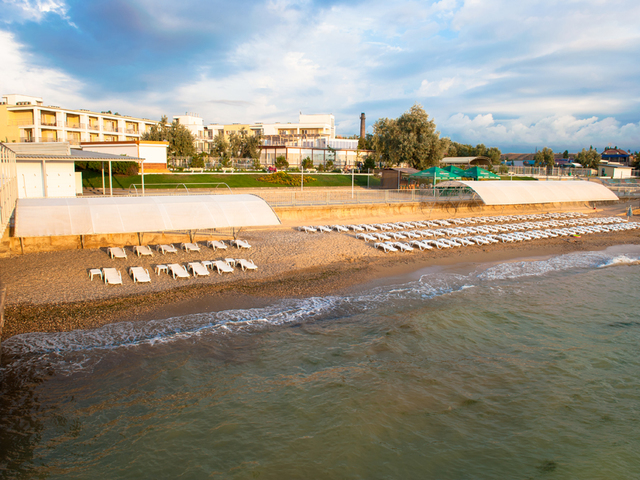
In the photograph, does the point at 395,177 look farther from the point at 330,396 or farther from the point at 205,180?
Result: the point at 330,396

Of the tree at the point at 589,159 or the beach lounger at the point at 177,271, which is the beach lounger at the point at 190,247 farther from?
the tree at the point at 589,159

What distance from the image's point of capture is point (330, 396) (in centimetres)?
1013

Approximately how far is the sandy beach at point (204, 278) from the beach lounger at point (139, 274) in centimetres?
21

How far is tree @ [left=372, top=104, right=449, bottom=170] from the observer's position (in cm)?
4891

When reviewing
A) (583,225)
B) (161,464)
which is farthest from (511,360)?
(583,225)

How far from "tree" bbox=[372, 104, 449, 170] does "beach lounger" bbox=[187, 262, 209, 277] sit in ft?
121

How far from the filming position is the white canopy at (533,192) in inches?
1334

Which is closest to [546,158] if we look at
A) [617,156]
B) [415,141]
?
[617,156]

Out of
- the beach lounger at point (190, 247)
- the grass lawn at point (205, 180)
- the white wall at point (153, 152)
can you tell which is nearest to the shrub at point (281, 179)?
the grass lawn at point (205, 180)

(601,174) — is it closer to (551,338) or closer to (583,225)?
(583,225)

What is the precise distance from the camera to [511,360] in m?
12.0

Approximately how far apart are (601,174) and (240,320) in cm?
9075

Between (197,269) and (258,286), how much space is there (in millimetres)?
2708

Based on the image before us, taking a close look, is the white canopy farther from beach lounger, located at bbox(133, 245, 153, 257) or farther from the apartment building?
the apartment building
